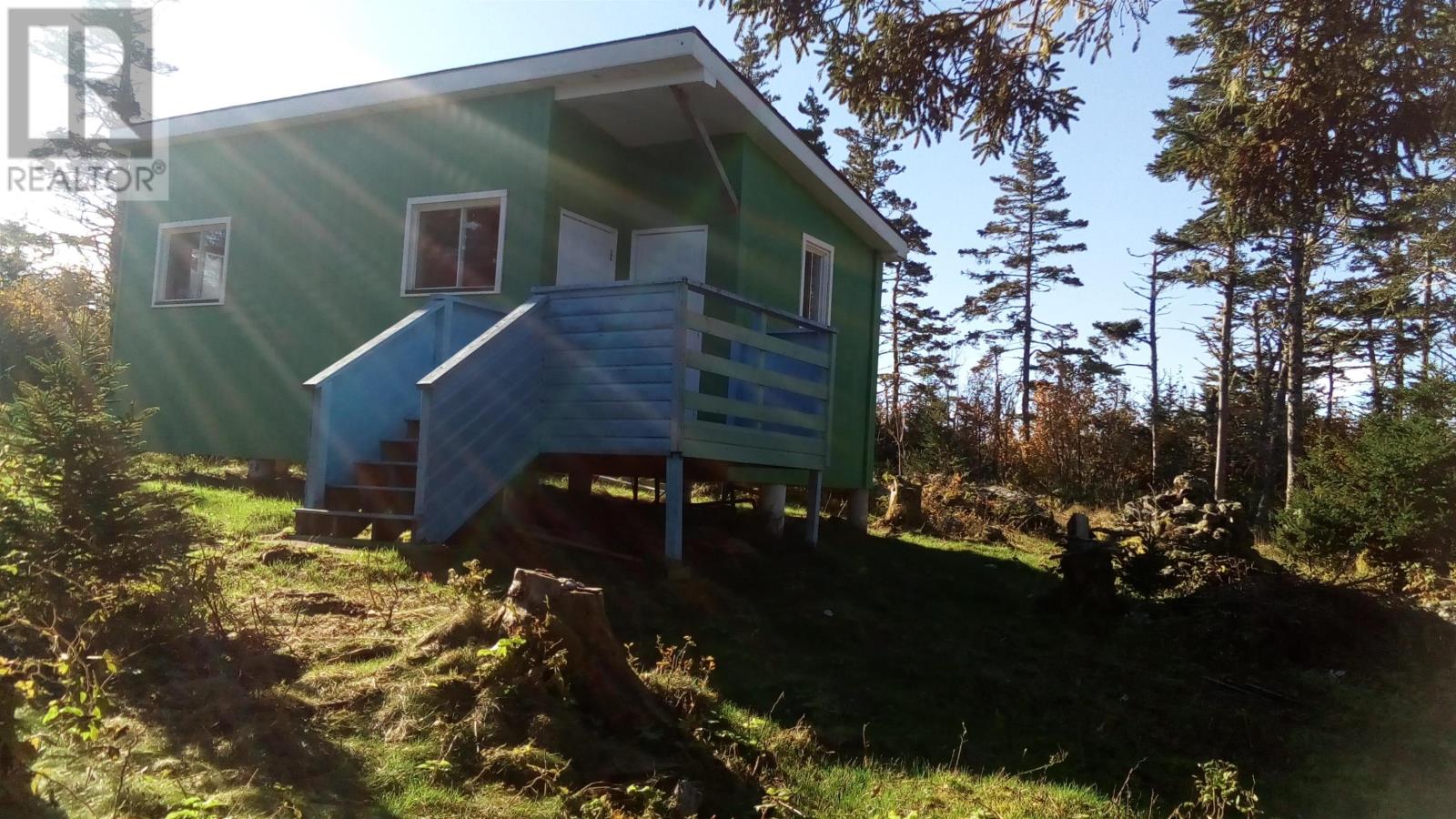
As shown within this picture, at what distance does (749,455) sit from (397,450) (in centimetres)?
302

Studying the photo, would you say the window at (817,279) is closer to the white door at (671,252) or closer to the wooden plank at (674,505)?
the white door at (671,252)

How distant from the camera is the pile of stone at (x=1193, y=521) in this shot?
39.5 ft

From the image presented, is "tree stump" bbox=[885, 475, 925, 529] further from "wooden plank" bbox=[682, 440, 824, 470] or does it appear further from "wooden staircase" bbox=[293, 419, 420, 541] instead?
"wooden staircase" bbox=[293, 419, 420, 541]

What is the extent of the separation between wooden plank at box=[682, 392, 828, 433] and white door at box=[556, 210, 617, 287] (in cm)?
216

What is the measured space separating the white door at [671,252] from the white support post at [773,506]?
223cm

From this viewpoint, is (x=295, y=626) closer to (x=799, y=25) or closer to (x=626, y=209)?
(x=799, y=25)

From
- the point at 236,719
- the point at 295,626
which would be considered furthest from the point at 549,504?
the point at 236,719

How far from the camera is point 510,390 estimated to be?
26.5 ft

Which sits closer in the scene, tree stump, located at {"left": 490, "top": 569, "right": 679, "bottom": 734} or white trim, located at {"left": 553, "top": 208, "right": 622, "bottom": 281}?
tree stump, located at {"left": 490, "top": 569, "right": 679, "bottom": 734}

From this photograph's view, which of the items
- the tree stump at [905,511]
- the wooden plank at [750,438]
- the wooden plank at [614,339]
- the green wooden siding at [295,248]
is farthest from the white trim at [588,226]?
the tree stump at [905,511]

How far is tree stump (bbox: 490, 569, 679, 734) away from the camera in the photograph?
4754mm

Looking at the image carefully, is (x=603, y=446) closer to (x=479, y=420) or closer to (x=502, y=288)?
(x=479, y=420)

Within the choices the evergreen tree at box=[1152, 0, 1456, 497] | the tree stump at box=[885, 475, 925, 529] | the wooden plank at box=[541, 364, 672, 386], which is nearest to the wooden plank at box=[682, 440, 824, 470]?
the wooden plank at box=[541, 364, 672, 386]

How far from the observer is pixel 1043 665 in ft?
24.6
